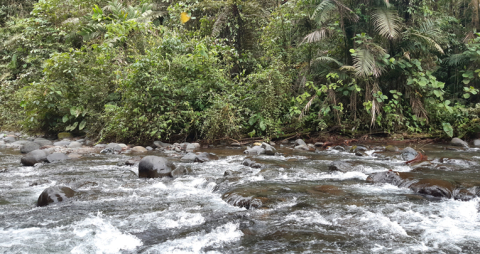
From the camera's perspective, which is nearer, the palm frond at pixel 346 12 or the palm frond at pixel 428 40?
the palm frond at pixel 428 40

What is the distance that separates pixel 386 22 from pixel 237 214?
7650 mm

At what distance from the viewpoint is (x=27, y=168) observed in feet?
21.6

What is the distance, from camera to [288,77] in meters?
10.2

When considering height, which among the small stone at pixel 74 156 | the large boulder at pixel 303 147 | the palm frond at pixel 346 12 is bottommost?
the large boulder at pixel 303 147

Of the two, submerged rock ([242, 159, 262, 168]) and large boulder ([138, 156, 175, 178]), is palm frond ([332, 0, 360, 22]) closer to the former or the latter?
submerged rock ([242, 159, 262, 168])

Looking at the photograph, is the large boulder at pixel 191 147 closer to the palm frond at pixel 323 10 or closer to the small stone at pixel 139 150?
the small stone at pixel 139 150

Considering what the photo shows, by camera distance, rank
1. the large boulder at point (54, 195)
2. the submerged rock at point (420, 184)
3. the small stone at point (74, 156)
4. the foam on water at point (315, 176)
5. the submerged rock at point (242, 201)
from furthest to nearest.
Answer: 1. the small stone at point (74, 156)
2. the foam on water at point (315, 176)
3. the submerged rock at point (420, 184)
4. the large boulder at point (54, 195)
5. the submerged rock at point (242, 201)

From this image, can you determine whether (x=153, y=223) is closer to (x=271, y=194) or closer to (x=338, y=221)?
(x=271, y=194)

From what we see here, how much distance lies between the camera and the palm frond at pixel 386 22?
29.2 ft

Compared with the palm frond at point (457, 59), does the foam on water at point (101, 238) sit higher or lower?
lower

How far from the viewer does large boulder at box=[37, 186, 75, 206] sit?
4.16 m

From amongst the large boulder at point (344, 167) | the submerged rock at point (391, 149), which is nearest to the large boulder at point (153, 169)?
the large boulder at point (344, 167)

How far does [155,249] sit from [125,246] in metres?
0.29

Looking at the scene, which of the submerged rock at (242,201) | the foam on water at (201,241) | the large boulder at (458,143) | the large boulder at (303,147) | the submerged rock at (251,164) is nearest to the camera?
the foam on water at (201,241)
